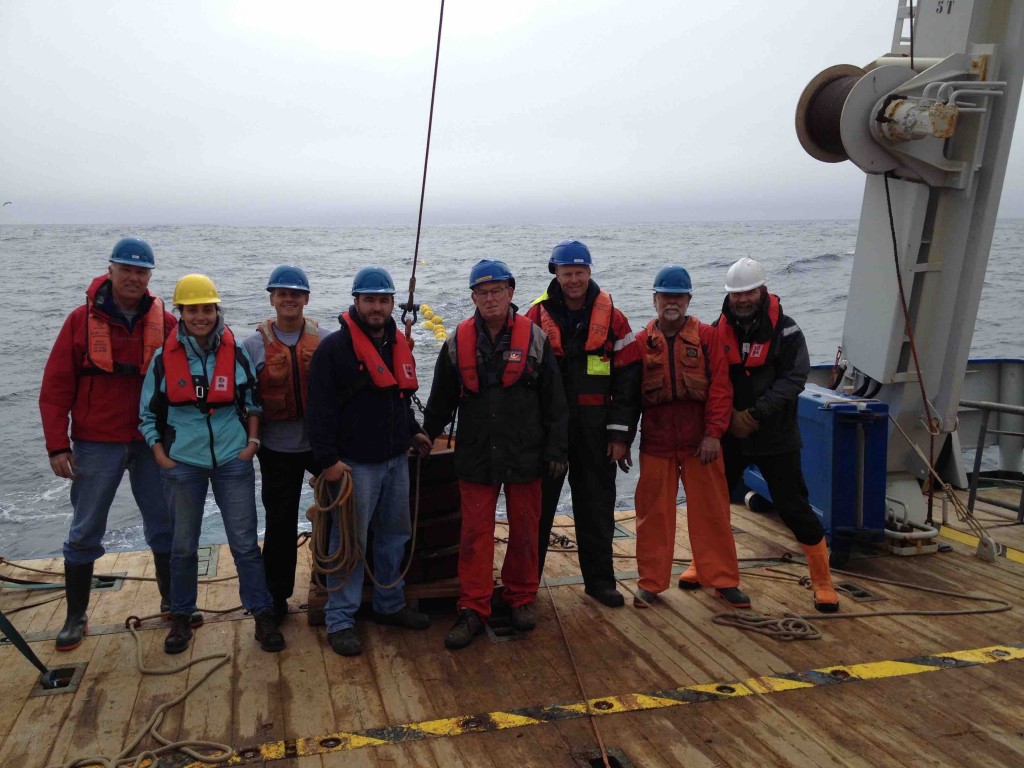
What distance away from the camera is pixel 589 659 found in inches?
164

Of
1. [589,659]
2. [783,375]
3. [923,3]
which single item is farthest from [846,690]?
[923,3]

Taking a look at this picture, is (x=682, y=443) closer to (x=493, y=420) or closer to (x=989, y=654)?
(x=493, y=420)

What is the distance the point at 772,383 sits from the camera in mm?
A: 4781

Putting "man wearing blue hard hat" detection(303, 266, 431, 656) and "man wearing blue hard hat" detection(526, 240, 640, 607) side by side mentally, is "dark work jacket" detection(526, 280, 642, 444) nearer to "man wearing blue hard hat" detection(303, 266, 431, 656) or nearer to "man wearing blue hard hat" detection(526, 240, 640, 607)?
"man wearing blue hard hat" detection(526, 240, 640, 607)

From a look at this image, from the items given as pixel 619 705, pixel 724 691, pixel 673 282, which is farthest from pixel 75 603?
pixel 673 282

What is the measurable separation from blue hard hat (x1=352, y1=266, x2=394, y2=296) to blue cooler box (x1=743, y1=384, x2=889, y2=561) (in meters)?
2.89

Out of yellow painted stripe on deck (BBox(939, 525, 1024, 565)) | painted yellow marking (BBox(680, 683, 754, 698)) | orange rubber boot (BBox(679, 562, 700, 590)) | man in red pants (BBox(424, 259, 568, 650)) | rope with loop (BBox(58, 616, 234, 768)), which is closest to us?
rope with loop (BBox(58, 616, 234, 768))

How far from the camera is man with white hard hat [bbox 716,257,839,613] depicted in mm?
4703

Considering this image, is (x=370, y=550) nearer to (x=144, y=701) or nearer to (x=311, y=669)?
(x=311, y=669)

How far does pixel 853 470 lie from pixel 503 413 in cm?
240

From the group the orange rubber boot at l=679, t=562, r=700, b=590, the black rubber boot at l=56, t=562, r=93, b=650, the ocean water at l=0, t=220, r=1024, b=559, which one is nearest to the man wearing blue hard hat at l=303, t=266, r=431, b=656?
the black rubber boot at l=56, t=562, r=93, b=650

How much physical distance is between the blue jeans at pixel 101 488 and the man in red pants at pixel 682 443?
2504 mm

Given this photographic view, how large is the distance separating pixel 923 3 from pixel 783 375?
2.70 meters

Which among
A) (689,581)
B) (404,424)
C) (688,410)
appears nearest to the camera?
(404,424)
